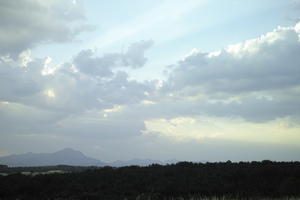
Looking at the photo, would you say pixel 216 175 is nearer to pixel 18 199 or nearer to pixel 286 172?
pixel 286 172

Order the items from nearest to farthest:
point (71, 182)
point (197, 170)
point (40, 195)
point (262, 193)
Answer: point (262, 193), point (40, 195), point (71, 182), point (197, 170)

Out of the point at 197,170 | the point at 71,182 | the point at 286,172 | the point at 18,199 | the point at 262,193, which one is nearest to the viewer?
the point at 262,193

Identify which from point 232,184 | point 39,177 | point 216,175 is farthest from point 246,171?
point 39,177

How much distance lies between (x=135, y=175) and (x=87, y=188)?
24.1 feet

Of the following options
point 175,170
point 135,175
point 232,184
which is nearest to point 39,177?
point 135,175

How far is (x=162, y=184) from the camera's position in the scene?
3222cm

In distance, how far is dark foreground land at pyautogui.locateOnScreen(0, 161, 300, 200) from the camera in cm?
2781

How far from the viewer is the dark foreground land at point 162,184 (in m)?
27.8

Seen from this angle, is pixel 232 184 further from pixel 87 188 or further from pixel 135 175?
pixel 87 188

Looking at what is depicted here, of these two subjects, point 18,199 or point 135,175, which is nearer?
point 18,199

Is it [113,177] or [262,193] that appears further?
[113,177]

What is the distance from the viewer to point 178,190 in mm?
29438

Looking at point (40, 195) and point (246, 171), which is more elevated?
point (246, 171)

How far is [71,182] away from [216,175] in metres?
17.4
